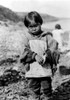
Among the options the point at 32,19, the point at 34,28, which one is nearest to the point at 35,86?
the point at 34,28

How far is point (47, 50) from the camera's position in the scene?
117 inches

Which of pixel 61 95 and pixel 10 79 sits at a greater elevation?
pixel 10 79

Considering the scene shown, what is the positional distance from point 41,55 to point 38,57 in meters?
0.05

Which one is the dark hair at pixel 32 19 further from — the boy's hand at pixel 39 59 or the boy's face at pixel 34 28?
the boy's hand at pixel 39 59

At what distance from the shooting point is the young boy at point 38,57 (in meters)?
2.95

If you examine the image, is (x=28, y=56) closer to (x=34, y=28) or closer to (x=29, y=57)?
(x=29, y=57)

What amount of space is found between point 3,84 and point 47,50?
1.08 metres

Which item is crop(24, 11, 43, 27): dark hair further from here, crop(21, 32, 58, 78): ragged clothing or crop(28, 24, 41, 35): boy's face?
crop(21, 32, 58, 78): ragged clothing

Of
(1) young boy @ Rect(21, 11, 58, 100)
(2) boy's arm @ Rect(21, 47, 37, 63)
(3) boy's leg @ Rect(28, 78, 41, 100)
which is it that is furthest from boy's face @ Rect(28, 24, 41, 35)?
(3) boy's leg @ Rect(28, 78, 41, 100)

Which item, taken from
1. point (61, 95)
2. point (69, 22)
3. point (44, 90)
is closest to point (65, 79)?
point (61, 95)

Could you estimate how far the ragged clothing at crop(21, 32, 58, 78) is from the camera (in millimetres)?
2943

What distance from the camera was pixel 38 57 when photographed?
9.59ft

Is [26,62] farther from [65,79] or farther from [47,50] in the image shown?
[65,79]

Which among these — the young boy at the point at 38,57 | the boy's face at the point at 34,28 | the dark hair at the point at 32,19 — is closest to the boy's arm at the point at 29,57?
the young boy at the point at 38,57
